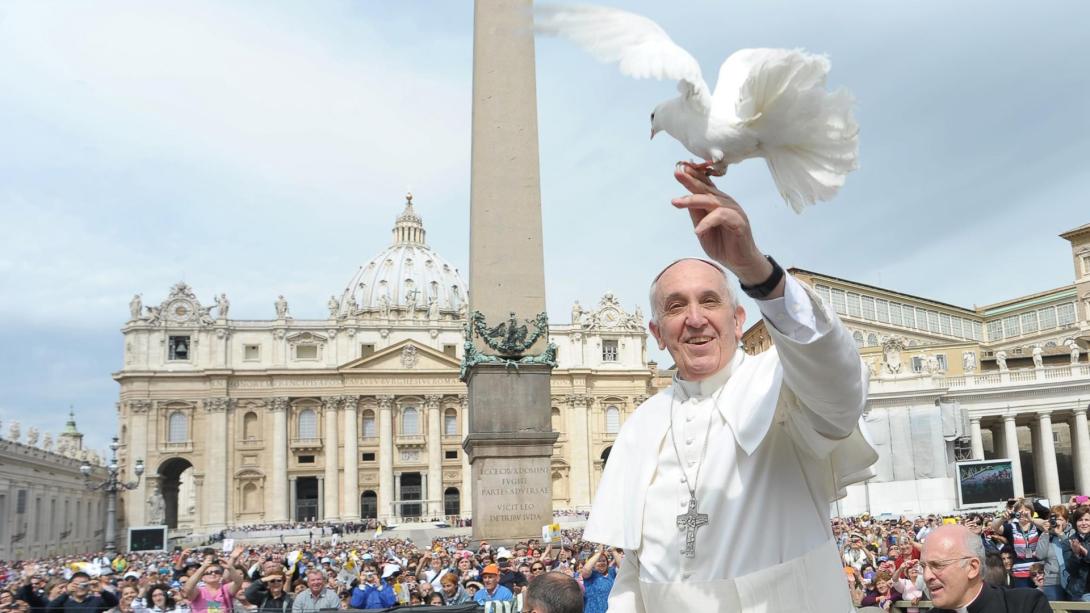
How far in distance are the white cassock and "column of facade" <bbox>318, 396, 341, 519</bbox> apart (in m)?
73.2

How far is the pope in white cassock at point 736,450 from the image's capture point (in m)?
1.87

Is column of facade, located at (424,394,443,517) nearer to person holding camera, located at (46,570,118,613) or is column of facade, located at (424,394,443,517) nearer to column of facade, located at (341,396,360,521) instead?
column of facade, located at (341,396,360,521)

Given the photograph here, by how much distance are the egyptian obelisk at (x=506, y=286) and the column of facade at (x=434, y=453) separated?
208 ft

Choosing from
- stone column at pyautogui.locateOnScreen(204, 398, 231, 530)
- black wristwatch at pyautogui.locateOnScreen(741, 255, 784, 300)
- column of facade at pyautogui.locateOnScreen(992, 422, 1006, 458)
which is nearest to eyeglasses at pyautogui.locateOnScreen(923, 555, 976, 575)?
black wristwatch at pyautogui.locateOnScreen(741, 255, 784, 300)

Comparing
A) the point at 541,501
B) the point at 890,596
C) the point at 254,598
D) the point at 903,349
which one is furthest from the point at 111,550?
the point at 903,349

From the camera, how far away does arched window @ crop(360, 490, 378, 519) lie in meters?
73.9

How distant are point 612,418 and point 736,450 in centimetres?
7876

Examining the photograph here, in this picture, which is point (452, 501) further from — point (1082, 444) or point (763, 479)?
point (763, 479)

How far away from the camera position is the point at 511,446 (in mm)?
12289

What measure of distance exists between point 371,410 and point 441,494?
880cm

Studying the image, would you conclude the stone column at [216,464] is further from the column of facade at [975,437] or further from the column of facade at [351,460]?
the column of facade at [975,437]

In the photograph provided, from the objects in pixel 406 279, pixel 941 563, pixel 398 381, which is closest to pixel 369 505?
pixel 398 381

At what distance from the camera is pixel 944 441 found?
40.5 m

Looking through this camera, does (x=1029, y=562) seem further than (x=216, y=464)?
No
